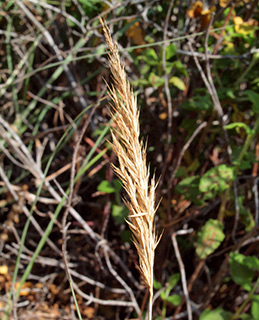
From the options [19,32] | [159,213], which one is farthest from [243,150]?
[19,32]

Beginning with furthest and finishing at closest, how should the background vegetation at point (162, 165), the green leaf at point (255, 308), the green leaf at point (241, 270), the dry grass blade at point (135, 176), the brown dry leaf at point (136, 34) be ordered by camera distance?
1. the brown dry leaf at point (136, 34)
2. the background vegetation at point (162, 165)
3. the green leaf at point (241, 270)
4. the green leaf at point (255, 308)
5. the dry grass blade at point (135, 176)

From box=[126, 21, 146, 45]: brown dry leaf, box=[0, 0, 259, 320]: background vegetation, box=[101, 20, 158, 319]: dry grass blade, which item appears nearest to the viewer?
box=[101, 20, 158, 319]: dry grass blade

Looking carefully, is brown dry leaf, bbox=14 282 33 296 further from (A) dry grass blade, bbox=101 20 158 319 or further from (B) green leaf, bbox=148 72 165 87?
(A) dry grass blade, bbox=101 20 158 319

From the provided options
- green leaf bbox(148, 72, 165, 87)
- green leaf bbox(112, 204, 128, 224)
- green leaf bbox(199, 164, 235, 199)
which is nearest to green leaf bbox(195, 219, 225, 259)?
green leaf bbox(199, 164, 235, 199)

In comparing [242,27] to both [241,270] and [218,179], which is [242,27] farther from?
[241,270]

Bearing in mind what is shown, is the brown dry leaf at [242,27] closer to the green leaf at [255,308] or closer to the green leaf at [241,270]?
the green leaf at [241,270]

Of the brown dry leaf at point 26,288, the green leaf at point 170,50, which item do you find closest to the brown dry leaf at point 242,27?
the green leaf at point 170,50
